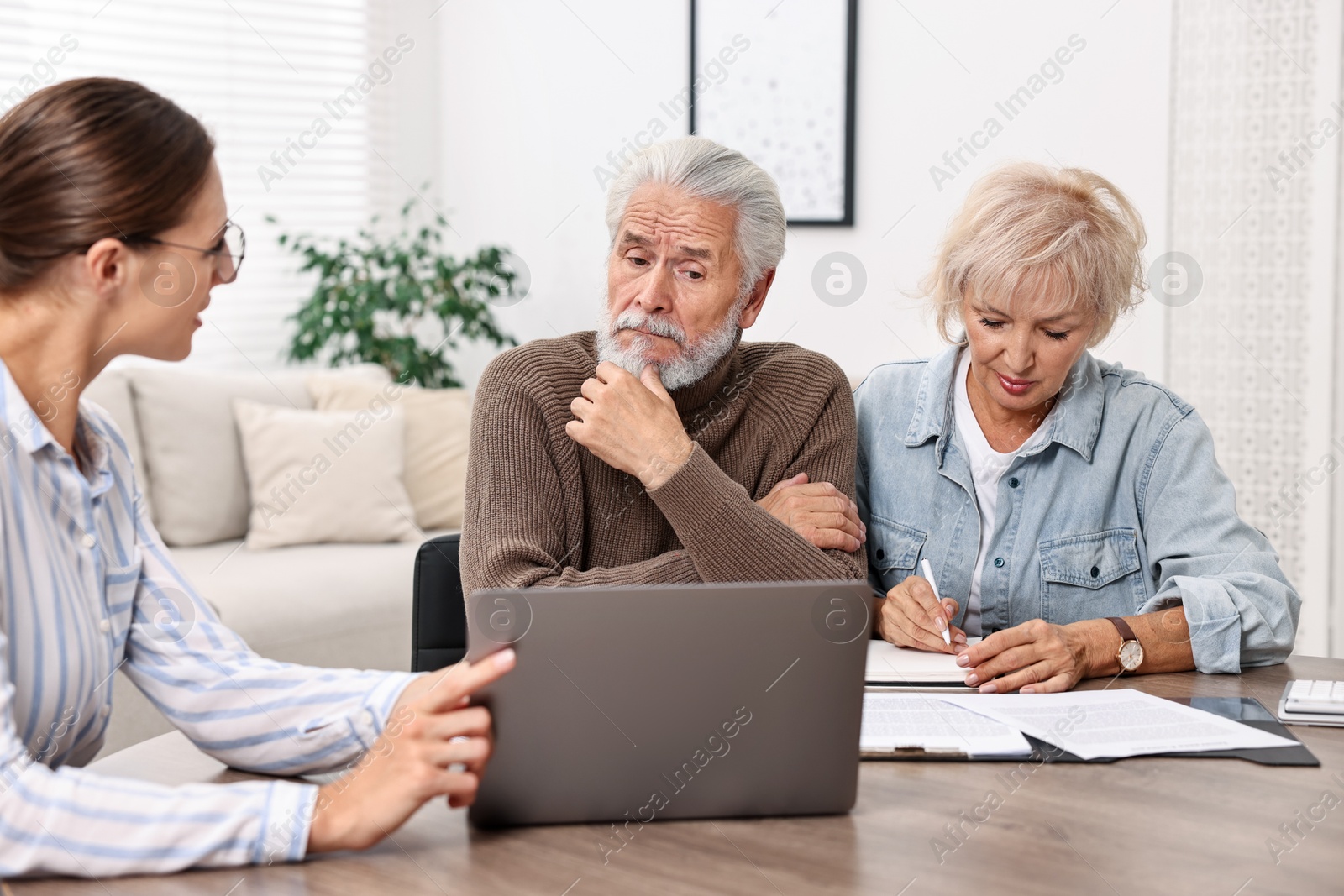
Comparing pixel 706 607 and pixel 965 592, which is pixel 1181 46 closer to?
pixel 965 592

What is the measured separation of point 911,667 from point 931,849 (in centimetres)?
50

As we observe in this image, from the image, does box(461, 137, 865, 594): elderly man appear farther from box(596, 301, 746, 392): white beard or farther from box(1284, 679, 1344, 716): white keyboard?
box(1284, 679, 1344, 716): white keyboard

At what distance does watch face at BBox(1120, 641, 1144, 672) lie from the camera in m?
1.52

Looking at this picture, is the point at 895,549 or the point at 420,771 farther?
the point at 895,549

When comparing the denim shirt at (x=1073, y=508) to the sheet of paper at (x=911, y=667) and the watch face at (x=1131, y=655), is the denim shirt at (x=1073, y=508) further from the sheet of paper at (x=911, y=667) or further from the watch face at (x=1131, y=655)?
the sheet of paper at (x=911, y=667)

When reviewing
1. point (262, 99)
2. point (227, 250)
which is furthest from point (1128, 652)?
point (262, 99)

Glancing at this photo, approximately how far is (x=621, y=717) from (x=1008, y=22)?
117 inches

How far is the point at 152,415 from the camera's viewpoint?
3.37m

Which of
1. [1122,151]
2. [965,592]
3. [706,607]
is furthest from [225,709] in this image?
[1122,151]

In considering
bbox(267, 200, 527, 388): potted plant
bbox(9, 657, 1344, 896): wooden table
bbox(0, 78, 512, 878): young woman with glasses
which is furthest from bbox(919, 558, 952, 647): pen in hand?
bbox(267, 200, 527, 388): potted plant

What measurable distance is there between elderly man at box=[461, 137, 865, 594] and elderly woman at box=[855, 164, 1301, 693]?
0.15 metres

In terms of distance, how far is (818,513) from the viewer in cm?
162

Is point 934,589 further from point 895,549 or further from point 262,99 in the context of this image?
point 262,99

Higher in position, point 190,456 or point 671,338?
point 671,338
